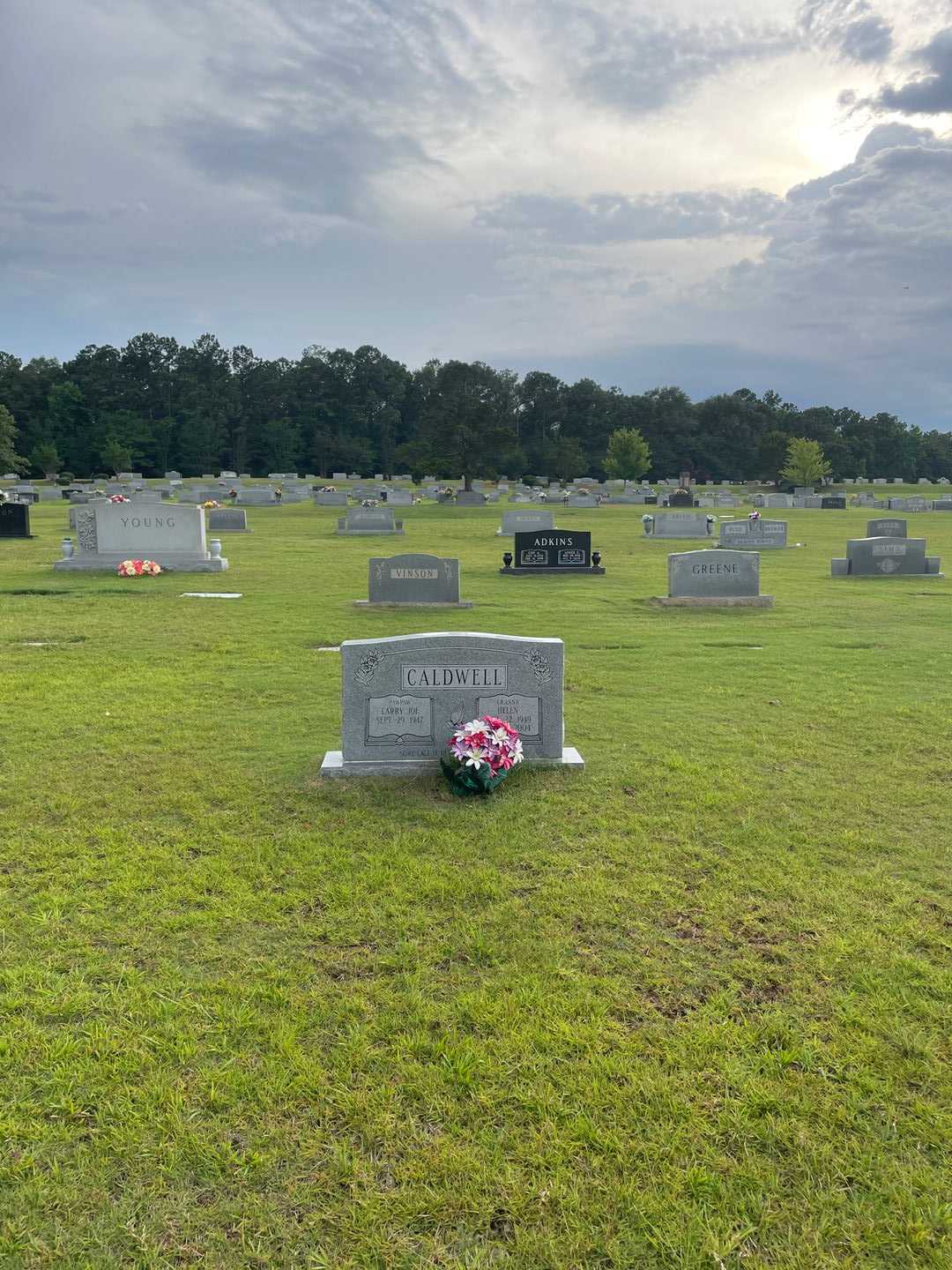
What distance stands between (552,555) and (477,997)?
17102 mm

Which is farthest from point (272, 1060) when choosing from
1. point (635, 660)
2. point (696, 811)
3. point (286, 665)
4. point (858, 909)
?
point (635, 660)

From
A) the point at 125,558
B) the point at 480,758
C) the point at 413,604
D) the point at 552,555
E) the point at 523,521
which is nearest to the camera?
the point at 480,758

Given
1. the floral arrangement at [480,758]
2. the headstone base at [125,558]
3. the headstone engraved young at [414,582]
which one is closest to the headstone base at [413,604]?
the headstone engraved young at [414,582]

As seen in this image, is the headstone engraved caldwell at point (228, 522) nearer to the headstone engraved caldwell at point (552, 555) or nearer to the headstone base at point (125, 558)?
the headstone base at point (125, 558)

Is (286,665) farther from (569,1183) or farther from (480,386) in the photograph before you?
(480,386)

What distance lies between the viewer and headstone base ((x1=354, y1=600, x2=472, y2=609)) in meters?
14.5

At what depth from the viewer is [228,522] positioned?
105 ft

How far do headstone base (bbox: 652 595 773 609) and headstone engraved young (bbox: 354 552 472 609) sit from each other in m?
3.68

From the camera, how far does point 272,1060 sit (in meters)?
3.28

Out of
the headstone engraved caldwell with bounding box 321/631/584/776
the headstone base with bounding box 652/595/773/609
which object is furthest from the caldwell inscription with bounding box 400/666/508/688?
the headstone base with bounding box 652/595/773/609

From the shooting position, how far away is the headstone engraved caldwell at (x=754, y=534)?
26.5 metres

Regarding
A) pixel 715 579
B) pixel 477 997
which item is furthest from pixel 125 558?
pixel 477 997

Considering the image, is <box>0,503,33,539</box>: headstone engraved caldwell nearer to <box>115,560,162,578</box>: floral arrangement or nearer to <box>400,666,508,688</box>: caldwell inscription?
<box>115,560,162,578</box>: floral arrangement

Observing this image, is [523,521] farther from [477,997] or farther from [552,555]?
[477,997]
